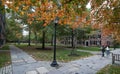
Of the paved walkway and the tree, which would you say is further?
the paved walkway

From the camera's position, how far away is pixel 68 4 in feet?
22.0

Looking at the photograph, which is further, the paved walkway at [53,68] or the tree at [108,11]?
the paved walkway at [53,68]

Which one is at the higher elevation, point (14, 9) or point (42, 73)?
point (14, 9)

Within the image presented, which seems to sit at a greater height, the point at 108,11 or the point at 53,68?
the point at 108,11

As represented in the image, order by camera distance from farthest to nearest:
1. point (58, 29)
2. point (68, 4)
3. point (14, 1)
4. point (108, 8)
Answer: point (58, 29) → point (108, 8) → point (68, 4) → point (14, 1)

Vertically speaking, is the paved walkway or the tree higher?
the tree

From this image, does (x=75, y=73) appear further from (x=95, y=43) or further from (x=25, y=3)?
(x=95, y=43)

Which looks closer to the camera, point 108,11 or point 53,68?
point 108,11

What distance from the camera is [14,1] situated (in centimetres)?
611

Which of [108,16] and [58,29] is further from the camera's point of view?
[58,29]

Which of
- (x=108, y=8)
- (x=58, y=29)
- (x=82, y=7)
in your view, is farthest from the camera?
(x=58, y=29)

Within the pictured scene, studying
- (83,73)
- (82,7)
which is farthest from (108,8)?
(83,73)

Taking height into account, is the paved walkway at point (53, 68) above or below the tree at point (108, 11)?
below

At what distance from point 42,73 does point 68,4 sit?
4.96m
